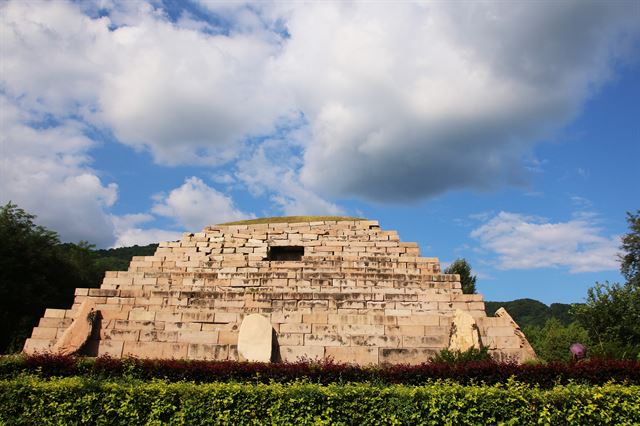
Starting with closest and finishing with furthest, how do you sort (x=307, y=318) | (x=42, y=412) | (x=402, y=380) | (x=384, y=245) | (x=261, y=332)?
(x=42, y=412) → (x=402, y=380) → (x=261, y=332) → (x=307, y=318) → (x=384, y=245)

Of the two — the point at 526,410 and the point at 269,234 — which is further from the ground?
the point at 269,234

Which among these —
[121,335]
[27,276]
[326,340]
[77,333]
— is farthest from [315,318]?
[27,276]

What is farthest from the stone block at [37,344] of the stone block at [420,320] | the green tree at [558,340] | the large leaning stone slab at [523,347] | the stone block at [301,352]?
the green tree at [558,340]

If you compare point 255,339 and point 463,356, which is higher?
point 255,339

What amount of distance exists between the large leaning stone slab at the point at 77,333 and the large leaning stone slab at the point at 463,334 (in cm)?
936

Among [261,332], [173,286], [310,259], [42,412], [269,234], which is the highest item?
[269,234]

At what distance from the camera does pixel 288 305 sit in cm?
1296

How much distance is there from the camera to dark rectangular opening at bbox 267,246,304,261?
52.8 feet

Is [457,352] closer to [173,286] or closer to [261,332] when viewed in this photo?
[261,332]

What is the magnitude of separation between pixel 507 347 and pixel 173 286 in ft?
32.3

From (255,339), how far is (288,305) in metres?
2.01

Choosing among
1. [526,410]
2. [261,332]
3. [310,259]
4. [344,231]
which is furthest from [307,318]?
[526,410]

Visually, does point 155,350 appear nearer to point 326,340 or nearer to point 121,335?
point 121,335

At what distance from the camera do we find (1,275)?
22.4 meters
